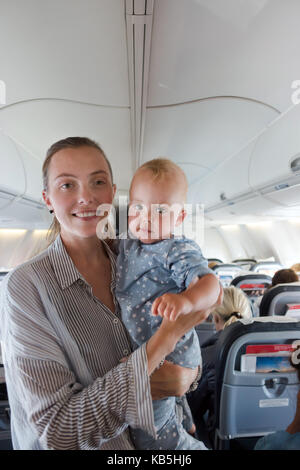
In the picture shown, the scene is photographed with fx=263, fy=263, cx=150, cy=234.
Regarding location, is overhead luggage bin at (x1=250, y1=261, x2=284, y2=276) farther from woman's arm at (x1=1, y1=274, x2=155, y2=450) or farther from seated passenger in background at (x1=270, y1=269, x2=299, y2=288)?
woman's arm at (x1=1, y1=274, x2=155, y2=450)

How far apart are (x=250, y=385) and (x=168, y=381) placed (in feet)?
2.71

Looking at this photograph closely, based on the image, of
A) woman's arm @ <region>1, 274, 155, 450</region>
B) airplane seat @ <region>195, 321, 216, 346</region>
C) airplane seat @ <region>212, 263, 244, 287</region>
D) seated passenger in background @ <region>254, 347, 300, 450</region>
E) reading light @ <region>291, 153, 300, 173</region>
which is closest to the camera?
woman's arm @ <region>1, 274, 155, 450</region>

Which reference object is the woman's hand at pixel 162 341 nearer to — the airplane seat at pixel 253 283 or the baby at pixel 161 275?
the baby at pixel 161 275

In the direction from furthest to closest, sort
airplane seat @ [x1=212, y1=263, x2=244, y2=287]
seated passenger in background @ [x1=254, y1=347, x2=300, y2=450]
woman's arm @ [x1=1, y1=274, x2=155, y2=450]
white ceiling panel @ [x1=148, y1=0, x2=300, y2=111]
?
airplane seat @ [x1=212, y1=263, x2=244, y2=287]
white ceiling panel @ [x1=148, y1=0, x2=300, y2=111]
seated passenger in background @ [x1=254, y1=347, x2=300, y2=450]
woman's arm @ [x1=1, y1=274, x2=155, y2=450]

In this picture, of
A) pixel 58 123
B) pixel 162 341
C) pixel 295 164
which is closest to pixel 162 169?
A: pixel 162 341

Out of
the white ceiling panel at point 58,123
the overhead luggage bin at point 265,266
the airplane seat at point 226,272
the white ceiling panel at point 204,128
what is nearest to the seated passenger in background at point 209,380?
the white ceiling panel at point 204,128

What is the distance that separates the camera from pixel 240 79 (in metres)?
2.57

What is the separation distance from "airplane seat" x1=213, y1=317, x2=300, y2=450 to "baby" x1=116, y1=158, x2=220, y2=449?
0.35 metres

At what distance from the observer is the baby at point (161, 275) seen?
108 cm

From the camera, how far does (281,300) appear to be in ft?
10.0

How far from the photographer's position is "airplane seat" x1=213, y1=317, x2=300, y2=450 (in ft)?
5.12

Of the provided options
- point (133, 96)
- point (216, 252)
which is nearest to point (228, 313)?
point (133, 96)

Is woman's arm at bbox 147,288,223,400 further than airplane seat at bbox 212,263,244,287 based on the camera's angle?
No

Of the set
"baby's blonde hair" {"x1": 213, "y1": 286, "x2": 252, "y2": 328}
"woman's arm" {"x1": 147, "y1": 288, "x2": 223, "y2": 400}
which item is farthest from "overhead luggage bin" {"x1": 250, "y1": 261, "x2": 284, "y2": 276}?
"woman's arm" {"x1": 147, "y1": 288, "x2": 223, "y2": 400}
